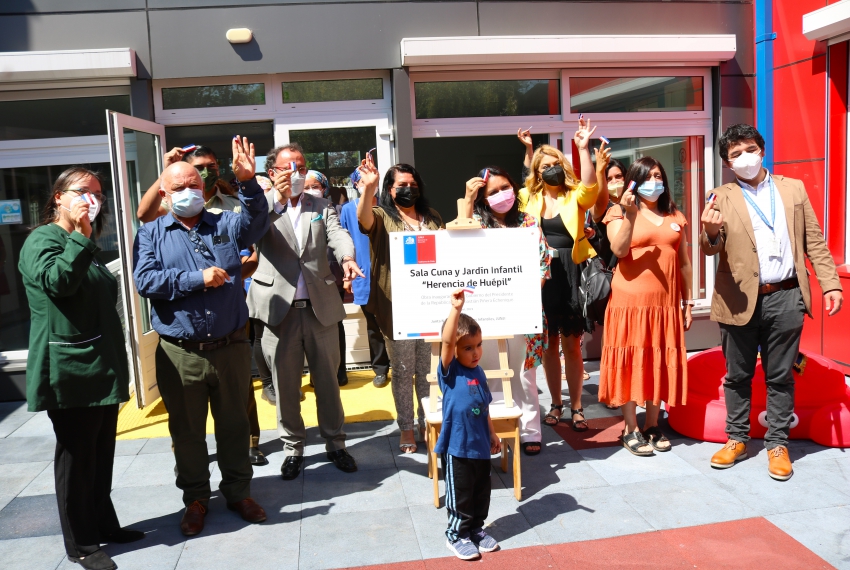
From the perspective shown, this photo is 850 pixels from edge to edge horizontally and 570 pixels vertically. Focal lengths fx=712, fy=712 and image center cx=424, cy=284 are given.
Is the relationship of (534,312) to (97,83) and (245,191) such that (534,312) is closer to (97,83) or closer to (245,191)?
(245,191)

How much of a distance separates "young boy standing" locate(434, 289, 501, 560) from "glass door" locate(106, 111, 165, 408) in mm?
3348

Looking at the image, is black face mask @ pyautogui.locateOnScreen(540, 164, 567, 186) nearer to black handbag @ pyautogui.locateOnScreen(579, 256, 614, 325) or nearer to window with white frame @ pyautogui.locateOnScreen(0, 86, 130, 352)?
black handbag @ pyautogui.locateOnScreen(579, 256, 614, 325)

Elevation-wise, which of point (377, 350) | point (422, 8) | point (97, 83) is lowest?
point (377, 350)

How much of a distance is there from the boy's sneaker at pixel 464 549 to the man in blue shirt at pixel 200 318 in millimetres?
1110

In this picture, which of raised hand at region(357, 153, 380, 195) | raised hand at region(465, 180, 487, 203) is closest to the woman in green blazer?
raised hand at region(357, 153, 380, 195)

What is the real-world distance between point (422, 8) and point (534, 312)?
382cm

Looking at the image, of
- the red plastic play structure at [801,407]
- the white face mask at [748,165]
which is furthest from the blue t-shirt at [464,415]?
the white face mask at [748,165]

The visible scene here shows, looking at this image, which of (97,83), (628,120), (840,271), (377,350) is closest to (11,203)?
(97,83)

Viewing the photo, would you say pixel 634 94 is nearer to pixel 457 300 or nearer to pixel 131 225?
pixel 457 300

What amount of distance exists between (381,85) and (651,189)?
3371mm

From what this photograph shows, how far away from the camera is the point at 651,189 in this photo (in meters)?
4.52

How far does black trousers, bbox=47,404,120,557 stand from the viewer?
3.40m

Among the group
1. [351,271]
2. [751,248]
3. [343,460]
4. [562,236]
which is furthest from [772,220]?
[343,460]

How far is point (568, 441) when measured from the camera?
16.3 ft
